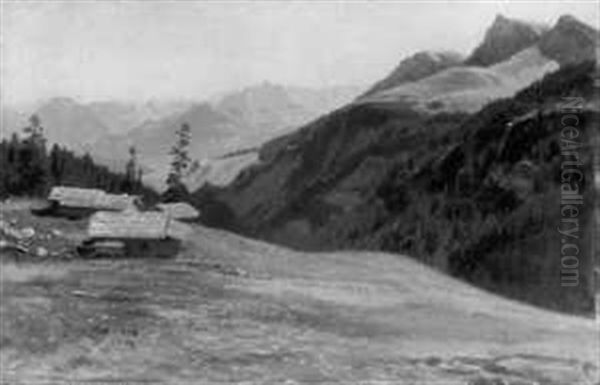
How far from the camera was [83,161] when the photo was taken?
166 metres

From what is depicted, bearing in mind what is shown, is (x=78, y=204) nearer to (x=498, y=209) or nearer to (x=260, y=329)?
(x=260, y=329)

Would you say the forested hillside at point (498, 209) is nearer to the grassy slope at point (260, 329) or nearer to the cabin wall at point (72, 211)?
the grassy slope at point (260, 329)

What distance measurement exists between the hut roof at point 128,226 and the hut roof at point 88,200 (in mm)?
7376

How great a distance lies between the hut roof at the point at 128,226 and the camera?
3628cm

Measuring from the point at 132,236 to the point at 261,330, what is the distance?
506 inches

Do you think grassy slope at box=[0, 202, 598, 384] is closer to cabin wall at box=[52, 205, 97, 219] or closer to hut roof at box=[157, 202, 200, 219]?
cabin wall at box=[52, 205, 97, 219]

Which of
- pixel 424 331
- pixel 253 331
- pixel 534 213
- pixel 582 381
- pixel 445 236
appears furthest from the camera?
pixel 445 236

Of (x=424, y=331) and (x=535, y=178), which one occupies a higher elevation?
(x=535, y=178)

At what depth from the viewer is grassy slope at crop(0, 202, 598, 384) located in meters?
20.8

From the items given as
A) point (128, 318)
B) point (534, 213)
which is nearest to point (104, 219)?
point (128, 318)

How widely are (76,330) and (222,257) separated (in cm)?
1647

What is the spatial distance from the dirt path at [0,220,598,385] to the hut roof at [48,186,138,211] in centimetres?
1022

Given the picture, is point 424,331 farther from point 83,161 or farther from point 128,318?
point 83,161

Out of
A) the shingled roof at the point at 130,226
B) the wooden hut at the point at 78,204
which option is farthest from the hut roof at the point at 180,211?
the shingled roof at the point at 130,226
